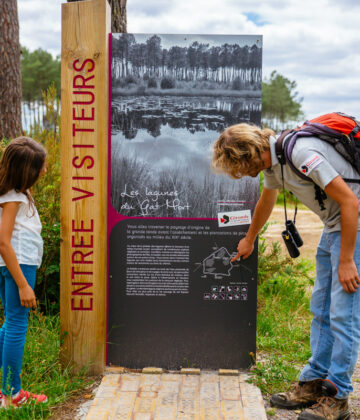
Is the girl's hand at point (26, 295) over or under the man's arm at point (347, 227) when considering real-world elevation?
under

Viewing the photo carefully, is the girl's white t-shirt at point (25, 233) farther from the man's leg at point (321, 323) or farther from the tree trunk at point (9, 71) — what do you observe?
the tree trunk at point (9, 71)

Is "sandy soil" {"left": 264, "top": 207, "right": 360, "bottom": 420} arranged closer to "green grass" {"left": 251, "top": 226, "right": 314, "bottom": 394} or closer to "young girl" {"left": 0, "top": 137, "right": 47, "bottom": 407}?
"green grass" {"left": 251, "top": 226, "right": 314, "bottom": 394}

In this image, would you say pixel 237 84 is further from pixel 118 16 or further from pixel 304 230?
pixel 304 230

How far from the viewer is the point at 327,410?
3.09 m

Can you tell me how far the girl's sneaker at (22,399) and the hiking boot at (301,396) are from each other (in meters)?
1.52

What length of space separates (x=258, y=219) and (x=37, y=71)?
159 feet

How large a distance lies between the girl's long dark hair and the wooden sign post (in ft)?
1.97

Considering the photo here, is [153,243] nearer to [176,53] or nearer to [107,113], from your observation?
[107,113]

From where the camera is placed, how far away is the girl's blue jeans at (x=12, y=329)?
305 centimetres

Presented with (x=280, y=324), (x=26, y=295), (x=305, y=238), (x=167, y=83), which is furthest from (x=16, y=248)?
(x=305, y=238)

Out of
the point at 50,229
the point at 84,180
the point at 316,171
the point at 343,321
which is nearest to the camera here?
the point at 316,171

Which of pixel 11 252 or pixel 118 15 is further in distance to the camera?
pixel 118 15

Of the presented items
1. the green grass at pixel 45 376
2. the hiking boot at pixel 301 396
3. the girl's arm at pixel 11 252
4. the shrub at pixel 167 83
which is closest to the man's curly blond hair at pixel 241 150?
the shrub at pixel 167 83

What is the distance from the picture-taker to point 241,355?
3787 mm
